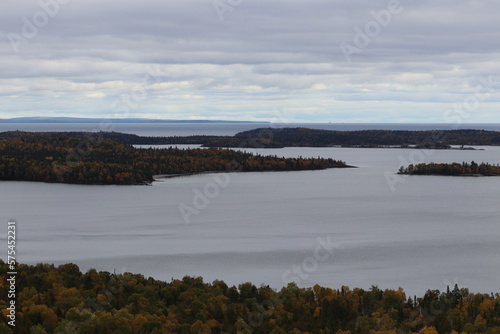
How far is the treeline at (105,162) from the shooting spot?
325 ft

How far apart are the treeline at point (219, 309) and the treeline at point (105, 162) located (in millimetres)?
64823

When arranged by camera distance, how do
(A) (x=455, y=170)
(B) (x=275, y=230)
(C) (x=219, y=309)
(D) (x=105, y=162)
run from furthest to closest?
(A) (x=455, y=170) → (D) (x=105, y=162) → (B) (x=275, y=230) → (C) (x=219, y=309)

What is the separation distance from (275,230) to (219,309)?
32.4 m

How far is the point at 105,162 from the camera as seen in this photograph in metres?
104

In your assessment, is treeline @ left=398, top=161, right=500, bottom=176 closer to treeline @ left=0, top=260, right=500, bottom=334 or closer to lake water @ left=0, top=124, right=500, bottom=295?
lake water @ left=0, top=124, right=500, bottom=295

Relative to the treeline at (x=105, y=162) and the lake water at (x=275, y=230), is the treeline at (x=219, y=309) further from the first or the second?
the treeline at (x=105, y=162)

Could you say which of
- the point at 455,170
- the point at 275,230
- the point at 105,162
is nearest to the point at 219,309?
the point at 275,230

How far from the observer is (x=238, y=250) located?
51438 mm

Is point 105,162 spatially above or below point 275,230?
above

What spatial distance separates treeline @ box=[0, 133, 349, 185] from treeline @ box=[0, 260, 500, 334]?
64823mm

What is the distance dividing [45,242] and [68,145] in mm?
65239

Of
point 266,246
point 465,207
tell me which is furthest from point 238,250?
point 465,207

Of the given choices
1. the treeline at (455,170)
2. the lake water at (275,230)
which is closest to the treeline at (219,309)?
the lake water at (275,230)

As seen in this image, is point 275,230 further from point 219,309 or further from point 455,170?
point 455,170
